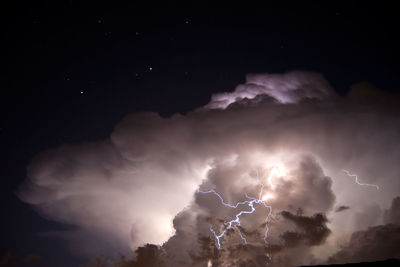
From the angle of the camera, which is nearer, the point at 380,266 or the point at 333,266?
the point at 380,266

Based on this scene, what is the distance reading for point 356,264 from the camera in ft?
30.5

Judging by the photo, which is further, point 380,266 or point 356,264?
A: point 356,264

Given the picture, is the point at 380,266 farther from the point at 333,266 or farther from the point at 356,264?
the point at 333,266

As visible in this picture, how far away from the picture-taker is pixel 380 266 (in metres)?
8.65

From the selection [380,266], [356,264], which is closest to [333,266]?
[356,264]

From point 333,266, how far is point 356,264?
0.91m

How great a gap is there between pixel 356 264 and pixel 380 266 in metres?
0.83

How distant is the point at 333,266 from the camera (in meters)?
9.88

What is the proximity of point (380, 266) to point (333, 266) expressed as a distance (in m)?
1.73
